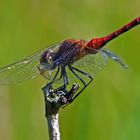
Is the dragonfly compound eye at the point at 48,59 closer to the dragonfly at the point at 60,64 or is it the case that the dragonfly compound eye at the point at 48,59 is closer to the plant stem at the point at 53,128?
the dragonfly at the point at 60,64

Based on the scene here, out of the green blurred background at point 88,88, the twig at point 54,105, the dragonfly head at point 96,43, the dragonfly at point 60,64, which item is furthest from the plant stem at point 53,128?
the green blurred background at point 88,88

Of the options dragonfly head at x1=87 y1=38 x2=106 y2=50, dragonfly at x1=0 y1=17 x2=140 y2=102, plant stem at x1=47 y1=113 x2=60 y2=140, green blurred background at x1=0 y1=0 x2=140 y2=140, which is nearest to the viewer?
plant stem at x1=47 y1=113 x2=60 y2=140

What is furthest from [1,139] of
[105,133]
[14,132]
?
[105,133]

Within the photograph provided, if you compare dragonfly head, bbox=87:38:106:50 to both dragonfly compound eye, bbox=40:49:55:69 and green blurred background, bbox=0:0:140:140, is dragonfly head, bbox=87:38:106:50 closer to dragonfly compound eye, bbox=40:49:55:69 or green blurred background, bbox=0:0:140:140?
dragonfly compound eye, bbox=40:49:55:69

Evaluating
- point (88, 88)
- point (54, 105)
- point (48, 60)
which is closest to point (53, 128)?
point (54, 105)

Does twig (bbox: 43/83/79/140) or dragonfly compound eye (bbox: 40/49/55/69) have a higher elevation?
dragonfly compound eye (bbox: 40/49/55/69)

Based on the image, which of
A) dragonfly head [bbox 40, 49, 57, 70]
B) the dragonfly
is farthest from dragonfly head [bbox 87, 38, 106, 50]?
dragonfly head [bbox 40, 49, 57, 70]
